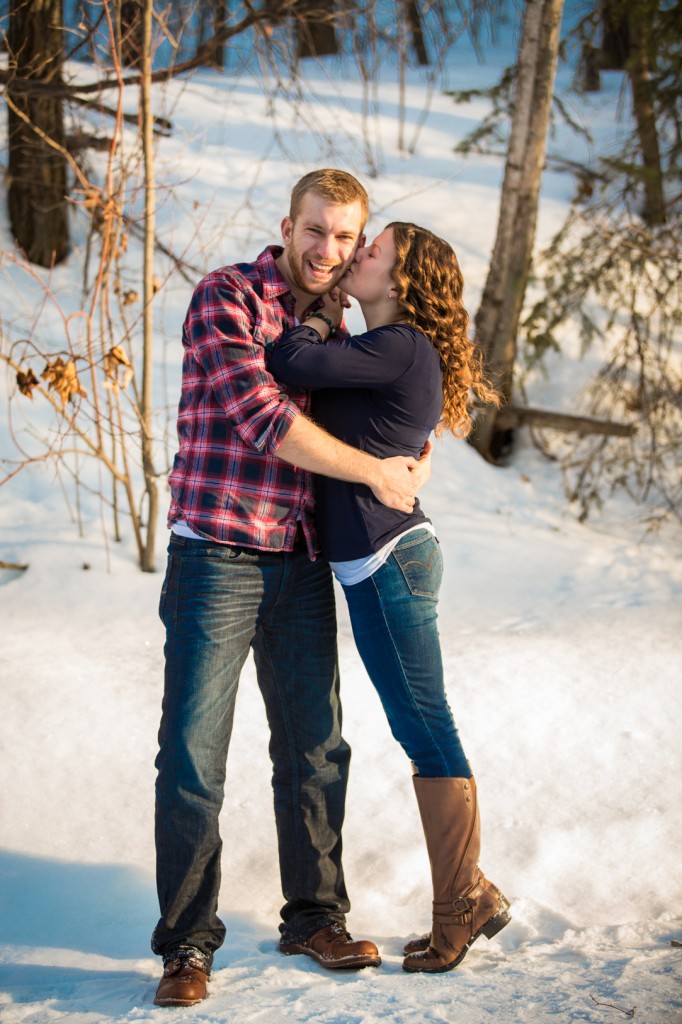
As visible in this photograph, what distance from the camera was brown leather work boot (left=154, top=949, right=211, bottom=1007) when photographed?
227 centimetres

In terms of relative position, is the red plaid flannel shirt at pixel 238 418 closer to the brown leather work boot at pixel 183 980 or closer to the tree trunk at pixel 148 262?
the brown leather work boot at pixel 183 980

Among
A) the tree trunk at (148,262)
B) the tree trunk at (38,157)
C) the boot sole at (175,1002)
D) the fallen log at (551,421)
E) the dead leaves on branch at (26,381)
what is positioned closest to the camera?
the boot sole at (175,1002)

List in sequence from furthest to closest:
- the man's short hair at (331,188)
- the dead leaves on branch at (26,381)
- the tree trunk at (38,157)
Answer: the tree trunk at (38,157) < the dead leaves on branch at (26,381) < the man's short hair at (331,188)

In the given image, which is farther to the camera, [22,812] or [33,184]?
[33,184]

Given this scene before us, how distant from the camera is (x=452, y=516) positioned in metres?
5.33

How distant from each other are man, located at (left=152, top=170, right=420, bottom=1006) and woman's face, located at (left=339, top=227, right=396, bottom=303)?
0.04m

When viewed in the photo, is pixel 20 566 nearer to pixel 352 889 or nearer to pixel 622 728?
pixel 352 889

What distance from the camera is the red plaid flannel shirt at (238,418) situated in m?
2.28

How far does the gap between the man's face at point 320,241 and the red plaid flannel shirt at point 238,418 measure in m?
0.06

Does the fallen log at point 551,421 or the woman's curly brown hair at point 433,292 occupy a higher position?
the woman's curly brown hair at point 433,292

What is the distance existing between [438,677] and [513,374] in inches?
167

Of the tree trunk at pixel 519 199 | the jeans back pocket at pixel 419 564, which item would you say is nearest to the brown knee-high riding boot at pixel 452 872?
the jeans back pocket at pixel 419 564

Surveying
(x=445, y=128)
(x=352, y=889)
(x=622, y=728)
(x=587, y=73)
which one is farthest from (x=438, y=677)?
(x=587, y=73)

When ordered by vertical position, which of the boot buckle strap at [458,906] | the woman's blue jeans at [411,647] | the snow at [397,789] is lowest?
the snow at [397,789]
